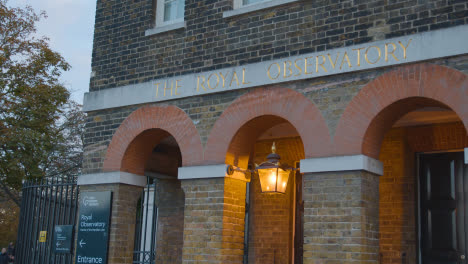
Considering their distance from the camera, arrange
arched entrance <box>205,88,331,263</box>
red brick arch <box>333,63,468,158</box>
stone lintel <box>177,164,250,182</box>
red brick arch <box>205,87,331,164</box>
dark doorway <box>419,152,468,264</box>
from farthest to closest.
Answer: dark doorway <box>419,152,468,264</box> → stone lintel <box>177,164,250,182</box> → arched entrance <box>205,88,331,263</box> → red brick arch <box>205,87,331,164</box> → red brick arch <box>333,63,468,158</box>

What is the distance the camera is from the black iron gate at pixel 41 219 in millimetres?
11609

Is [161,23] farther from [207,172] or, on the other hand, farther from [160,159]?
[207,172]

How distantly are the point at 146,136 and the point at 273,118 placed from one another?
264cm

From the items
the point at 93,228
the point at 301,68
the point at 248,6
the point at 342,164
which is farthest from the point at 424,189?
the point at 93,228

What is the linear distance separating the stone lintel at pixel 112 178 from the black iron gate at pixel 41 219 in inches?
25.9

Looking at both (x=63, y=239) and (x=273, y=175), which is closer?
(x=273, y=175)

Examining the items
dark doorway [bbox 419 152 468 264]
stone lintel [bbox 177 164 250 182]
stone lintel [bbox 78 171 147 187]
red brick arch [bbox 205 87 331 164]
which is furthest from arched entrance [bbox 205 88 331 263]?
dark doorway [bbox 419 152 468 264]

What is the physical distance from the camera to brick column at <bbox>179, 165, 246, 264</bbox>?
29.4ft

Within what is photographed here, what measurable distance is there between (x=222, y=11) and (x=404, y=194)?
14.3ft

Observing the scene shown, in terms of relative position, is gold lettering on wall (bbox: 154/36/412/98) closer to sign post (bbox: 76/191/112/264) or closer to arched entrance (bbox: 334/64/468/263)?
arched entrance (bbox: 334/64/468/263)

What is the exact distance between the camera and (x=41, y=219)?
12.2 meters

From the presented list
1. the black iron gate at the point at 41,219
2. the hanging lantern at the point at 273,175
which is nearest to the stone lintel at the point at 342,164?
the hanging lantern at the point at 273,175

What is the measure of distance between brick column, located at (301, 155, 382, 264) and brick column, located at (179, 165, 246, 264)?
145 centimetres

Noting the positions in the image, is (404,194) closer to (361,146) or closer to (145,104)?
(361,146)
